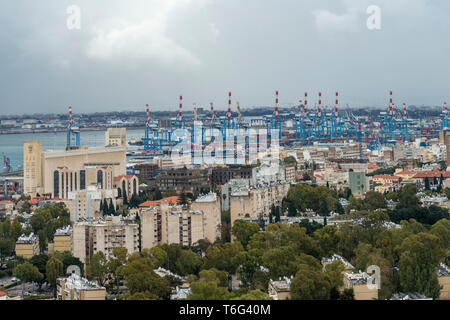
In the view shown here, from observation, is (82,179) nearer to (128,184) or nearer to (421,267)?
(128,184)

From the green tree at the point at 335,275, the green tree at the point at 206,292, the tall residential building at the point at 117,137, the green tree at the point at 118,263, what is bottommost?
the green tree at the point at 118,263

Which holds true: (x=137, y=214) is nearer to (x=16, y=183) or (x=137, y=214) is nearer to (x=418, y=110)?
(x=16, y=183)

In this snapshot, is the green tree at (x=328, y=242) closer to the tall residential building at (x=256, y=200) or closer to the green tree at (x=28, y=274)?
the tall residential building at (x=256, y=200)

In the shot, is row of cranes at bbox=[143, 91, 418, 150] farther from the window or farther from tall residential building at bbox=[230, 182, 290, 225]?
tall residential building at bbox=[230, 182, 290, 225]

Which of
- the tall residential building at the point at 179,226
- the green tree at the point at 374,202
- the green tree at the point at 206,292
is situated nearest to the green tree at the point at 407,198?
the green tree at the point at 374,202

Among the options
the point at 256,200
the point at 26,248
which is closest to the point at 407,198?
the point at 256,200

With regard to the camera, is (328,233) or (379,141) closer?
(328,233)

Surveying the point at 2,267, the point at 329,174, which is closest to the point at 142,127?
the point at 329,174
